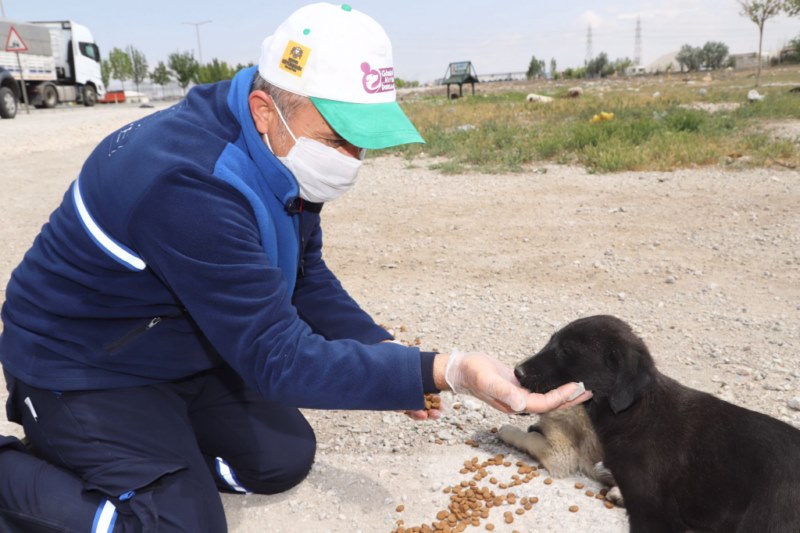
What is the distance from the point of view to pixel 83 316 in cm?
255

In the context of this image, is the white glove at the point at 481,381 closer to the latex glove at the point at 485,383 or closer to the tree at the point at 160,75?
the latex glove at the point at 485,383

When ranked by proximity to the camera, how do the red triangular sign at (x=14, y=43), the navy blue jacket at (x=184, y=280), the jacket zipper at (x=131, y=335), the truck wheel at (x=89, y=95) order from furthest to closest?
the truck wheel at (x=89, y=95) < the red triangular sign at (x=14, y=43) < the jacket zipper at (x=131, y=335) < the navy blue jacket at (x=184, y=280)

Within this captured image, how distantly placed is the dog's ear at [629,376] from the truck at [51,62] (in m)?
23.0

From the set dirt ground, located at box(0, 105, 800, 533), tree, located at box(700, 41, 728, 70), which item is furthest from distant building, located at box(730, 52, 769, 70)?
dirt ground, located at box(0, 105, 800, 533)

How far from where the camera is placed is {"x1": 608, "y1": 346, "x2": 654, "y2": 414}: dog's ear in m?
2.90

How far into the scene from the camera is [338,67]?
236 centimetres

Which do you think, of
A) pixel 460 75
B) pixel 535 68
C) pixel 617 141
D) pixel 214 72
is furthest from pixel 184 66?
pixel 617 141

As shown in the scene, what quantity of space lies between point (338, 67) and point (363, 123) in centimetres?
20

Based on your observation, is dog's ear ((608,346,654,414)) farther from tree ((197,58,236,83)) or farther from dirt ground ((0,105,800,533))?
tree ((197,58,236,83))

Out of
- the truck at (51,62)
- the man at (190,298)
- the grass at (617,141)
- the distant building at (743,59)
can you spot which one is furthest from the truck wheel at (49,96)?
the distant building at (743,59)

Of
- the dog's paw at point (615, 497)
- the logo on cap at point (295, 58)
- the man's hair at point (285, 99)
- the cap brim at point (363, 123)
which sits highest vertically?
the logo on cap at point (295, 58)

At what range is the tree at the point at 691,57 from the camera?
60250 millimetres

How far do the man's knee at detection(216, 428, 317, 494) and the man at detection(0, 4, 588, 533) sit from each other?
1.22 feet

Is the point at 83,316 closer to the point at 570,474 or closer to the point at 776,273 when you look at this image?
the point at 570,474
